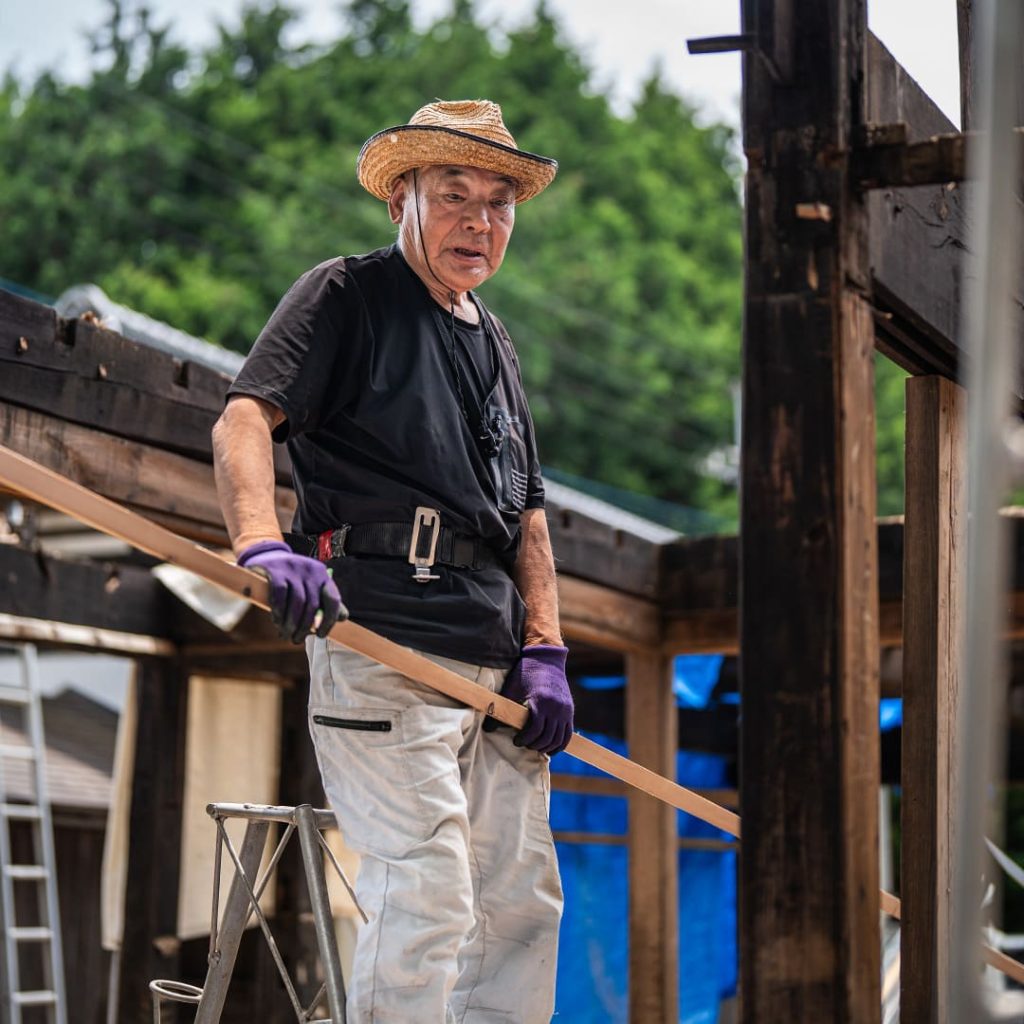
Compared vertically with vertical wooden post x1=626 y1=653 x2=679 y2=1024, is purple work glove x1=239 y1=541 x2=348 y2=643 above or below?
above

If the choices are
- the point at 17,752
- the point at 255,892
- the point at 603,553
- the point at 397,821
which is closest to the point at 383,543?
the point at 397,821

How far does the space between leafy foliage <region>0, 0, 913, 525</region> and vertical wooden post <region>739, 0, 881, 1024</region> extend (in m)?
16.8

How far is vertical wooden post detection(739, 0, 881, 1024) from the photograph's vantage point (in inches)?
80.0

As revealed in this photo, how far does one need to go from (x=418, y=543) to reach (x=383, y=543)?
59mm

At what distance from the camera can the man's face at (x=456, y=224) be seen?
2.82 meters

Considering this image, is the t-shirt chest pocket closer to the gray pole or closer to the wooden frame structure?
the wooden frame structure

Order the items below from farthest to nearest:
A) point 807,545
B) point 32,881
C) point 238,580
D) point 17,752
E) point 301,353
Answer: point 32,881 → point 17,752 → point 301,353 → point 238,580 → point 807,545

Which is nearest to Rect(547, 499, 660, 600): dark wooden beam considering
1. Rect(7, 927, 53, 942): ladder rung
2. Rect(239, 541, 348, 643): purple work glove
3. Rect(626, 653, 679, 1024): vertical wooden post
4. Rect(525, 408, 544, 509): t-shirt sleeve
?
Rect(626, 653, 679, 1024): vertical wooden post

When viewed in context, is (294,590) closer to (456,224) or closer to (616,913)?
(456,224)

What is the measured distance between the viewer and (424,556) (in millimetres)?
2627

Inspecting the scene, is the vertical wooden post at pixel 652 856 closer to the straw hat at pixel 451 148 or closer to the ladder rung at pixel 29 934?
the ladder rung at pixel 29 934

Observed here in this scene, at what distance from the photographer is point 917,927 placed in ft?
9.22

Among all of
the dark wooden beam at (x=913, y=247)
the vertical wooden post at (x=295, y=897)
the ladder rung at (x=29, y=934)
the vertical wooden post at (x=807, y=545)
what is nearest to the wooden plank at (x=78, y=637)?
the vertical wooden post at (x=295, y=897)

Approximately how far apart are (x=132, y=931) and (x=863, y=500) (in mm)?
4557
